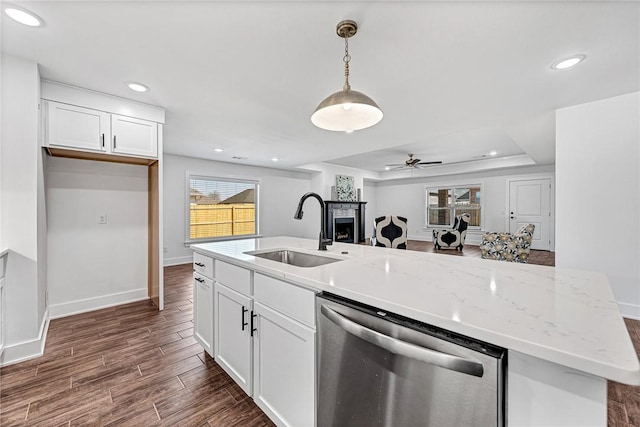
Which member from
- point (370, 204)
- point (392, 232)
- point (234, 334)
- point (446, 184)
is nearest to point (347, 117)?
point (234, 334)

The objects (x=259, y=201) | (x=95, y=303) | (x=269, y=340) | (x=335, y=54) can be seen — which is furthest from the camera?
(x=259, y=201)

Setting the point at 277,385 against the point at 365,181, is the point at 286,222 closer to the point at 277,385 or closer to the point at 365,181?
the point at 365,181

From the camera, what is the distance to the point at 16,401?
165 centimetres

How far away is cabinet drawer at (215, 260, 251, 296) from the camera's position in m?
1.55

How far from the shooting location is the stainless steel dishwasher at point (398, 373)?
0.69 meters

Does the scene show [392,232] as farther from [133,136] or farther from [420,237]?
[420,237]

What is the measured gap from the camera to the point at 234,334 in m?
1.69

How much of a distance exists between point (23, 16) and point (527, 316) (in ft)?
9.55

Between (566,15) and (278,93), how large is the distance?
218 cm

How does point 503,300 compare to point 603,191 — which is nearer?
point 503,300

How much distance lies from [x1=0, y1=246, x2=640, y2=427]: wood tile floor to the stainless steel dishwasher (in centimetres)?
75

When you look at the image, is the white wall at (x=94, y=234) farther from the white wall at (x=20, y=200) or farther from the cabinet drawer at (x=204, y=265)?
the cabinet drawer at (x=204, y=265)

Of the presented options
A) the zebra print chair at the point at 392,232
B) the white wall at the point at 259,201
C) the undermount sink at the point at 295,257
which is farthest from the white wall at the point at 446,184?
the undermount sink at the point at 295,257

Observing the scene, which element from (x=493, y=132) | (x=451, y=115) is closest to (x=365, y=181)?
(x=493, y=132)
